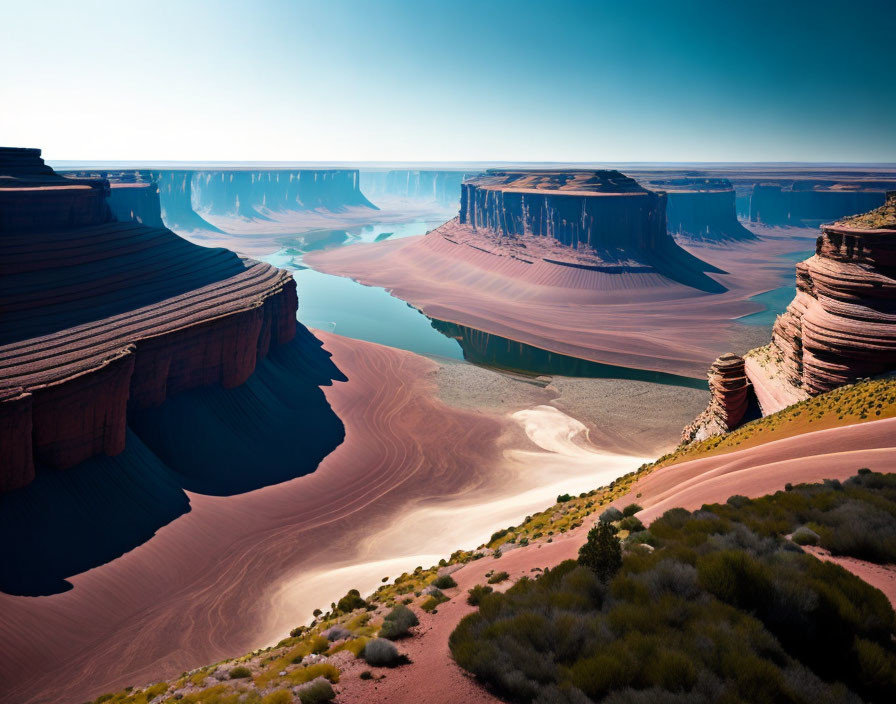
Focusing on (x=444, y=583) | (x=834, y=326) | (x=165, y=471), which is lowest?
(x=165, y=471)

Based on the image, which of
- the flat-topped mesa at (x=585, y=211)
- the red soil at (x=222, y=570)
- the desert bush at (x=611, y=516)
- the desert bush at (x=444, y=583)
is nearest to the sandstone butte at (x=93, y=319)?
the red soil at (x=222, y=570)

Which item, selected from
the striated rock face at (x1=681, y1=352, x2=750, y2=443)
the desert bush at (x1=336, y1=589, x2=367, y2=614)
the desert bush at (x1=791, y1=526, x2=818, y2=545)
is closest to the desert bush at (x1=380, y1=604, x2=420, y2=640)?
the desert bush at (x1=336, y1=589, x2=367, y2=614)

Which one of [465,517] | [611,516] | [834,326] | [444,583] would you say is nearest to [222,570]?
[465,517]

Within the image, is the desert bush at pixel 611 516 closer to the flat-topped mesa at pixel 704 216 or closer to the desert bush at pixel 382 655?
the desert bush at pixel 382 655

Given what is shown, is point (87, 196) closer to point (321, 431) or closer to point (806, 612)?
point (321, 431)

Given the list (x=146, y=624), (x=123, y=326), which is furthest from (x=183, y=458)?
(x=146, y=624)

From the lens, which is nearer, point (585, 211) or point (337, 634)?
point (337, 634)

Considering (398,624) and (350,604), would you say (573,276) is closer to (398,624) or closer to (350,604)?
(350,604)
